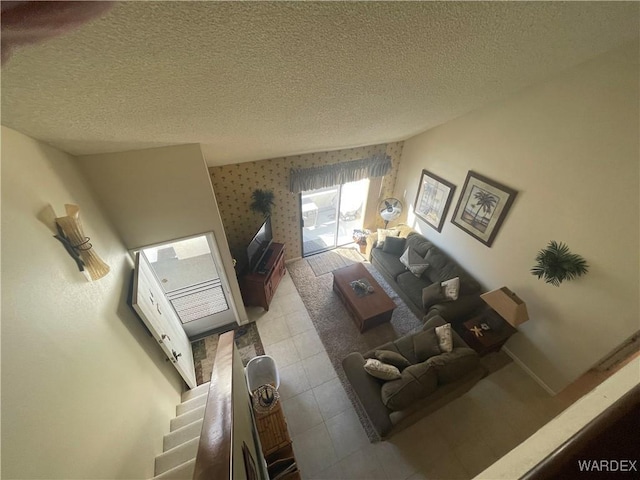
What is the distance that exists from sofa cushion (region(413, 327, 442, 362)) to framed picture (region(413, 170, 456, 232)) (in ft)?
6.13

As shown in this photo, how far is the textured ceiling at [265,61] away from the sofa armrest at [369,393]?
8.13 feet

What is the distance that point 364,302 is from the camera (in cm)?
342

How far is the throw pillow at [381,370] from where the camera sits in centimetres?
233

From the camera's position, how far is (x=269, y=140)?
7.53 feet

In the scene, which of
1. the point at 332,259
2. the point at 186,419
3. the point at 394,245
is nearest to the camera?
the point at 186,419

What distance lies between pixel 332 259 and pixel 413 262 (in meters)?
1.60

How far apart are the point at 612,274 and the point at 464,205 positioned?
1.60 meters

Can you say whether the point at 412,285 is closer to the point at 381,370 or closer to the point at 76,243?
the point at 381,370

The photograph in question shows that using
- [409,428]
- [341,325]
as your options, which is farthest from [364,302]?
[409,428]

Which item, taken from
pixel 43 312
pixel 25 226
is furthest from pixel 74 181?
pixel 43 312

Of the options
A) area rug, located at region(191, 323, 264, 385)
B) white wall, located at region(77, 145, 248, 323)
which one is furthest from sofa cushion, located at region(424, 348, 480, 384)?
white wall, located at region(77, 145, 248, 323)

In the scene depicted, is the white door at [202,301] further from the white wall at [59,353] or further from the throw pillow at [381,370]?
the throw pillow at [381,370]

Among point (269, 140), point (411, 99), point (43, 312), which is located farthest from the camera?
point (269, 140)

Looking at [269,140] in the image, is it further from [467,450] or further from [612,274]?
[467,450]
